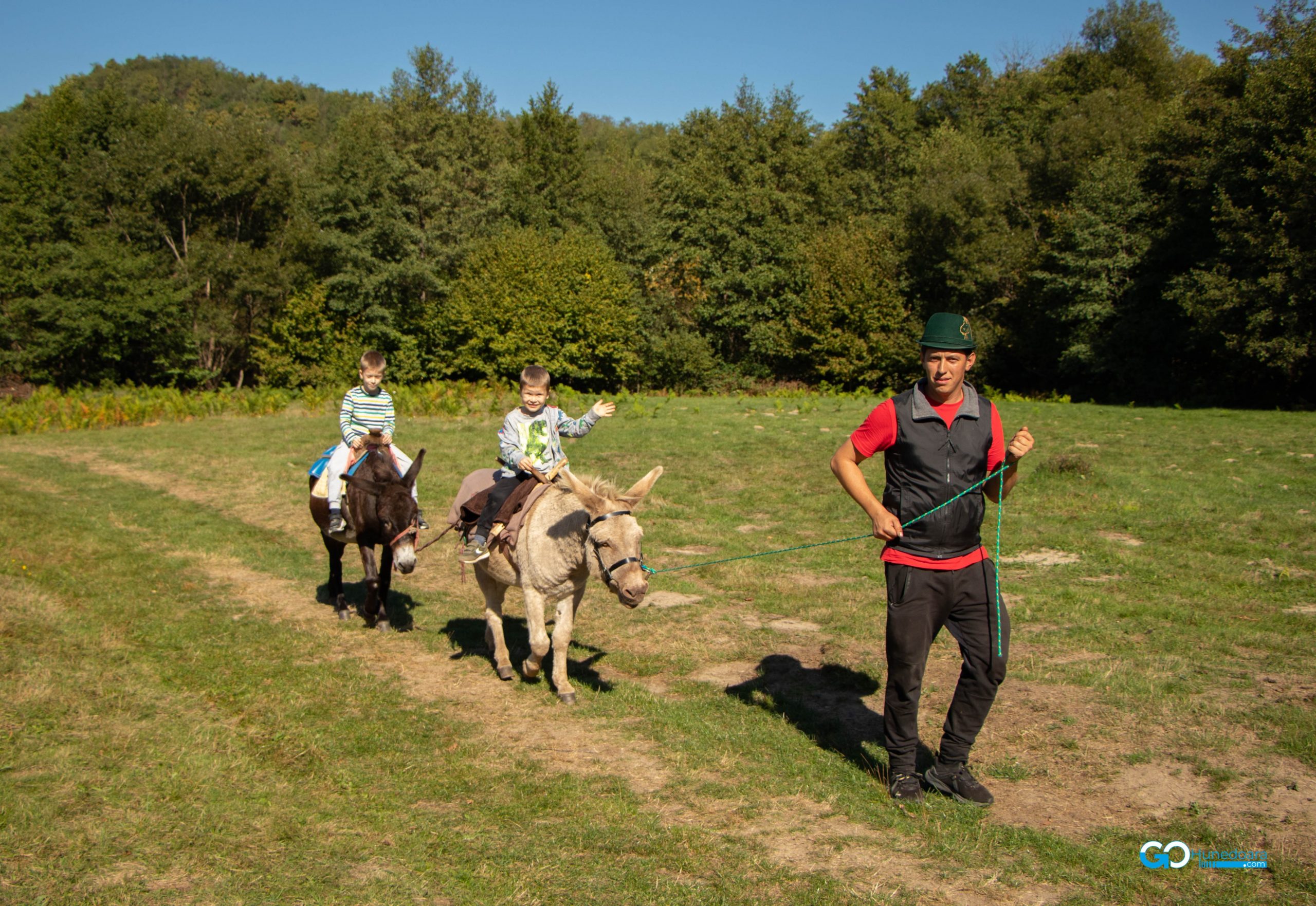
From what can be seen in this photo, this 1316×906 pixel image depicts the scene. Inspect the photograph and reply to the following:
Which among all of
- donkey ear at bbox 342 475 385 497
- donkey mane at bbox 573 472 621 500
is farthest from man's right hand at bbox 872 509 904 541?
donkey ear at bbox 342 475 385 497

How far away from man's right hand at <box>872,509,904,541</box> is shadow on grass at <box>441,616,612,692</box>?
343 centimetres

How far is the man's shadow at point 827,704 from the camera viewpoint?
6656 millimetres

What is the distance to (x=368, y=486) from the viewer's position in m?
9.68

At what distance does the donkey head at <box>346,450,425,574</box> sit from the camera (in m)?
9.20

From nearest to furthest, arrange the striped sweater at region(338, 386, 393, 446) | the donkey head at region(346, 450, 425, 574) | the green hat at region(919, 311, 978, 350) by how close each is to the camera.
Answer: the green hat at region(919, 311, 978, 350)
the donkey head at region(346, 450, 425, 574)
the striped sweater at region(338, 386, 393, 446)

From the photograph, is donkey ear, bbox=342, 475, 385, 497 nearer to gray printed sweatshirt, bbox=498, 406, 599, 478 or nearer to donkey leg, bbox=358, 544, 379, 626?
donkey leg, bbox=358, 544, 379, 626

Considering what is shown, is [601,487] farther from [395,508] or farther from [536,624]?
[395,508]

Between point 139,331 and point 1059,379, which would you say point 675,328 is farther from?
point 139,331

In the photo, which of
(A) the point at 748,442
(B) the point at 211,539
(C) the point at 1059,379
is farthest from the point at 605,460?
(C) the point at 1059,379

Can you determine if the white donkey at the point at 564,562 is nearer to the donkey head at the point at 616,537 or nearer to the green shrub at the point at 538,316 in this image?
the donkey head at the point at 616,537

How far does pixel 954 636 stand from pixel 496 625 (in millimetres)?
4578

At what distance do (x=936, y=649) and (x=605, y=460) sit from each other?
38.5 ft

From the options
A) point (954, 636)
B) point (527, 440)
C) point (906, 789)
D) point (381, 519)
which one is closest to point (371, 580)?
point (381, 519)

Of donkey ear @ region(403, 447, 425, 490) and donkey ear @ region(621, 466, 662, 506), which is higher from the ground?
donkey ear @ region(621, 466, 662, 506)
